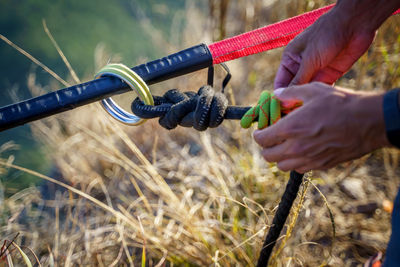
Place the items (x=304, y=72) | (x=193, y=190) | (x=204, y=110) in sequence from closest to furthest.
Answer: (x=204, y=110)
(x=304, y=72)
(x=193, y=190)

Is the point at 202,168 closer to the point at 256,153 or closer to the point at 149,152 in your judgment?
the point at 256,153

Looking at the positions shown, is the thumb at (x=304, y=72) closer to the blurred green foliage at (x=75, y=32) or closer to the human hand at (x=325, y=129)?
the human hand at (x=325, y=129)

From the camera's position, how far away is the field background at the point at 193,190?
1.22m

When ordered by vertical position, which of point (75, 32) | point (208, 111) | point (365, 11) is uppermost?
point (75, 32)

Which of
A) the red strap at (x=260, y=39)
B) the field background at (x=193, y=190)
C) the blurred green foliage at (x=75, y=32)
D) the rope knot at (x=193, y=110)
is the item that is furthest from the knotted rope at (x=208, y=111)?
the blurred green foliage at (x=75, y=32)

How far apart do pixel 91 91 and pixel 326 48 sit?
0.65 meters

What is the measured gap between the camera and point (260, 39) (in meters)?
0.83

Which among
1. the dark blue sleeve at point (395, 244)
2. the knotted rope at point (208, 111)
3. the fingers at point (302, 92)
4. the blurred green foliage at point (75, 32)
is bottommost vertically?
the dark blue sleeve at point (395, 244)

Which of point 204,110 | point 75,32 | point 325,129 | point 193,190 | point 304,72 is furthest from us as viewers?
point 75,32

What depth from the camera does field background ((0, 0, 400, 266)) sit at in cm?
122

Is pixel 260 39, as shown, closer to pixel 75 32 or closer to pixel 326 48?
pixel 326 48

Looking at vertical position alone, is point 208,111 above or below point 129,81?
below

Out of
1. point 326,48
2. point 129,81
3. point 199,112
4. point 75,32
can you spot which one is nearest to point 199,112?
point 199,112

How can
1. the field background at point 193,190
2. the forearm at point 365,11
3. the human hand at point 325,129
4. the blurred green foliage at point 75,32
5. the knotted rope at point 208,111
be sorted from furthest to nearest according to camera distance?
the blurred green foliage at point 75,32, the field background at point 193,190, the forearm at point 365,11, the knotted rope at point 208,111, the human hand at point 325,129
